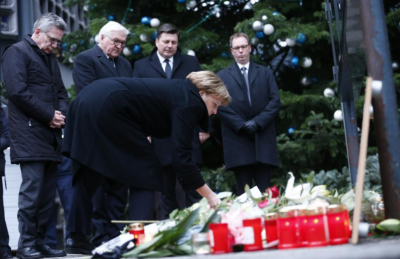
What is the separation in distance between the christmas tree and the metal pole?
395cm

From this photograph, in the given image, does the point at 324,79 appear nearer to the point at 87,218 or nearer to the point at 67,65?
the point at 67,65

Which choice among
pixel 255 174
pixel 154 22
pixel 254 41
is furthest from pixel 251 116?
pixel 154 22

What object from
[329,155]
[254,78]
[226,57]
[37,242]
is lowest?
[37,242]

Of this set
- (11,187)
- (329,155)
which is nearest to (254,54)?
(329,155)

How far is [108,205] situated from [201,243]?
236 centimetres

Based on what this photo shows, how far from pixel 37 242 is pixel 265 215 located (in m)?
2.26

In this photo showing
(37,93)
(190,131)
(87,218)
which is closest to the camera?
(190,131)

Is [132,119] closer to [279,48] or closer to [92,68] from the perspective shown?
[92,68]

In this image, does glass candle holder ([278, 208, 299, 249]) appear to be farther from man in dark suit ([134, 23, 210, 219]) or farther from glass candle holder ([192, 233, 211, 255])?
man in dark suit ([134, 23, 210, 219])

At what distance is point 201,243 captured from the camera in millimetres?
3068

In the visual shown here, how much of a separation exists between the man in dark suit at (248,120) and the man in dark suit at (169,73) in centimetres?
26

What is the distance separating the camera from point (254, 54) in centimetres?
874

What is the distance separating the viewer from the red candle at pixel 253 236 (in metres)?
3.07

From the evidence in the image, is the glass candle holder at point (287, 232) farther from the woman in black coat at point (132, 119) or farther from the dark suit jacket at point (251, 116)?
the dark suit jacket at point (251, 116)
